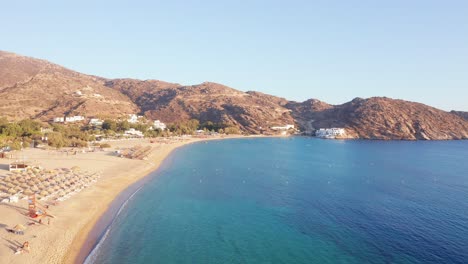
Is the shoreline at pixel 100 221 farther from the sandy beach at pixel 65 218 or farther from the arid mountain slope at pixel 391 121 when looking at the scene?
the arid mountain slope at pixel 391 121

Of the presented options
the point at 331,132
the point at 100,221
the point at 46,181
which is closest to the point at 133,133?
the point at 46,181

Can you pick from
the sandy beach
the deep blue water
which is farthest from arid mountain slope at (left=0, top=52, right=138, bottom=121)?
the deep blue water

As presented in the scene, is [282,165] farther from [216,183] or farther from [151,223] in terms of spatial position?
[151,223]

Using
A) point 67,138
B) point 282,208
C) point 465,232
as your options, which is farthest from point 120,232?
point 67,138

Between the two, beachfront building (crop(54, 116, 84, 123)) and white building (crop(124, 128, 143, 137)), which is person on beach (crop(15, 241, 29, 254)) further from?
beachfront building (crop(54, 116, 84, 123))

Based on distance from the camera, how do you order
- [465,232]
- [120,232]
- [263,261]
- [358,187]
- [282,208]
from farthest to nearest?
[358,187] → [282,208] → [465,232] → [120,232] → [263,261]

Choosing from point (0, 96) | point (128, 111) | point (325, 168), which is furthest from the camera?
point (128, 111)

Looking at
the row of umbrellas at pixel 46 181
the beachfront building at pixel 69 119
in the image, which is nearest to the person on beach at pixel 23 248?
the row of umbrellas at pixel 46 181
